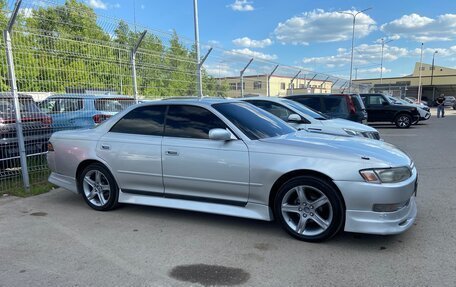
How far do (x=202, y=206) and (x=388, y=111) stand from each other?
52.4ft

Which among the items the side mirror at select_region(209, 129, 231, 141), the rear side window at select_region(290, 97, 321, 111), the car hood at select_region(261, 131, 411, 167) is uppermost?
the rear side window at select_region(290, 97, 321, 111)

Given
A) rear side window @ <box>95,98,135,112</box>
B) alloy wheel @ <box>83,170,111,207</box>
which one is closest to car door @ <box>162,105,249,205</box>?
alloy wheel @ <box>83,170,111,207</box>

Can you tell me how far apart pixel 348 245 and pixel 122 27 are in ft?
22.0

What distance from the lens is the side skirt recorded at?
4215 millimetres

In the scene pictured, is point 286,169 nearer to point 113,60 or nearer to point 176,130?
point 176,130

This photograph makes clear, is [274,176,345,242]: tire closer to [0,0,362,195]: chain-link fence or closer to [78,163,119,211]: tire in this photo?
[78,163,119,211]: tire

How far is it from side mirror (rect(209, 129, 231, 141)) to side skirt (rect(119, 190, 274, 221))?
2.62 feet

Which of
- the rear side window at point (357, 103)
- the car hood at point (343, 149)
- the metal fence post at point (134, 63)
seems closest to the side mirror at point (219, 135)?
the car hood at point (343, 149)

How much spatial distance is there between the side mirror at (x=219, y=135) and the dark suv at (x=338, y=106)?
307 inches

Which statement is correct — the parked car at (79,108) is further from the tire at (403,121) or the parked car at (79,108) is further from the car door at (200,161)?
the tire at (403,121)

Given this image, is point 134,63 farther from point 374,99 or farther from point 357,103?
point 374,99

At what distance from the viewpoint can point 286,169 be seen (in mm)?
4012

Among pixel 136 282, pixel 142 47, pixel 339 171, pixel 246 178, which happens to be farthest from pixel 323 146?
pixel 142 47

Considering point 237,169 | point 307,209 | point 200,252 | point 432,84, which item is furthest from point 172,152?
point 432,84
